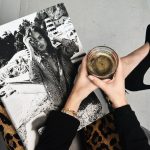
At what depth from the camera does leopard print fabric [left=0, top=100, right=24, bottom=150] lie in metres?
0.82

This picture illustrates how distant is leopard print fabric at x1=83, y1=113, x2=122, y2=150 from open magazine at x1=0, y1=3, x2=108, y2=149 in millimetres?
42

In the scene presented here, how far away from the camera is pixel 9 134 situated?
0.82m

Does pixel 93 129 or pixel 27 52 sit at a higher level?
pixel 27 52

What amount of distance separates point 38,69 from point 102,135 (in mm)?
271

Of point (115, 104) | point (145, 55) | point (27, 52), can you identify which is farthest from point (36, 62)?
point (145, 55)

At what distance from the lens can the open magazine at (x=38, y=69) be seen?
812mm

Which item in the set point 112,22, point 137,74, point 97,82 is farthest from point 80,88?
point 112,22

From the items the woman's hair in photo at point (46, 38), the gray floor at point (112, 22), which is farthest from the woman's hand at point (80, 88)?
the gray floor at point (112, 22)

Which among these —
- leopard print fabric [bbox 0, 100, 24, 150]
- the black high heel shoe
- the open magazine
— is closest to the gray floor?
the black high heel shoe

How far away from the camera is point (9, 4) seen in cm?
131

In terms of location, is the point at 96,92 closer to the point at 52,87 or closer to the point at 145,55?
the point at 52,87

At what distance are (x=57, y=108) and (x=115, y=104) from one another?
16cm

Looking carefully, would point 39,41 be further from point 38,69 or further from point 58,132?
point 58,132

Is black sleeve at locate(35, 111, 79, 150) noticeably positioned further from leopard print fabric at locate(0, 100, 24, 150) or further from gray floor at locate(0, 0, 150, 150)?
gray floor at locate(0, 0, 150, 150)
